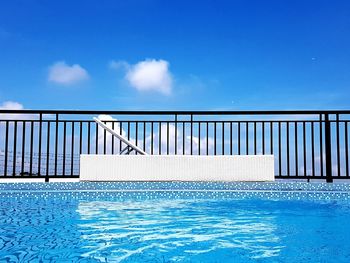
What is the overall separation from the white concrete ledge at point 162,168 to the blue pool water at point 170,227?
2.49 feet

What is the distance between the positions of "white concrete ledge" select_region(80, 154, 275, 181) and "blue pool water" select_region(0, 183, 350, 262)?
76 cm

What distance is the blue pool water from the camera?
5.93ft

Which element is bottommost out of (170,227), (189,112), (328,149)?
(170,227)

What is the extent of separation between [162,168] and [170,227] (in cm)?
303

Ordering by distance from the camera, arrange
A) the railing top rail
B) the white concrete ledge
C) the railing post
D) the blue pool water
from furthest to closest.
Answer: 1. the railing top rail
2. the railing post
3. the white concrete ledge
4. the blue pool water

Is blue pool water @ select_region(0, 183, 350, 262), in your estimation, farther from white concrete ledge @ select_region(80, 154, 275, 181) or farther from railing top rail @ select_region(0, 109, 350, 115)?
railing top rail @ select_region(0, 109, 350, 115)

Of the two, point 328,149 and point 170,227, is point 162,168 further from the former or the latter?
point 170,227

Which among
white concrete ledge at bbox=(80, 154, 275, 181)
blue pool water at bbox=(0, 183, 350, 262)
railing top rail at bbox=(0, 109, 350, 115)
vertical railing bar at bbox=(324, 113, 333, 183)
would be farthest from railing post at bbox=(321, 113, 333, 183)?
blue pool water at bbox=(0, 183, 350, 262)

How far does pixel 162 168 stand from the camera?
5566 millimetres

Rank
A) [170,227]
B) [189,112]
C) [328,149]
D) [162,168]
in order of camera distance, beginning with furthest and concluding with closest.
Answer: [189,112] < [328,149] < [162,168] < [170,227]

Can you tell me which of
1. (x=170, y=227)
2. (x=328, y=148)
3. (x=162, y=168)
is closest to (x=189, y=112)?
(x=162, y=168)

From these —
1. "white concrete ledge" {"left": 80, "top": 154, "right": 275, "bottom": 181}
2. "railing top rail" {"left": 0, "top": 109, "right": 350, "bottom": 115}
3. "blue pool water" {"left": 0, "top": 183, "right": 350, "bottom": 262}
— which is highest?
"railing top rail" {"left": 0, "top": 109, "right": 350, "bottom": 115}

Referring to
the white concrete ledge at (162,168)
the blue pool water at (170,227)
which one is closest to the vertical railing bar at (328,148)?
the white concrete ledge at (162,168)

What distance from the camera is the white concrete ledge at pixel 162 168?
5.56 metres
